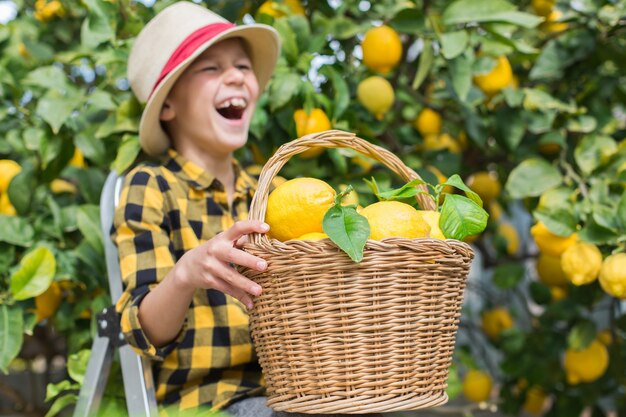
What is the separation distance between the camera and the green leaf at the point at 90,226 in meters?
1.53

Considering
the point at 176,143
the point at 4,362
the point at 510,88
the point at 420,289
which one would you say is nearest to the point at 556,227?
the point at 510,88

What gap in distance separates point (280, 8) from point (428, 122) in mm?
496

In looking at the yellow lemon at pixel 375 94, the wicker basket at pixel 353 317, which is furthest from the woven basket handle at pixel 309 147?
the yellow lemon at pixel 375 94

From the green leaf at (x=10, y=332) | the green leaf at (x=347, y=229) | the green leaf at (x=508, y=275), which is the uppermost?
the green leaf at (x=347, y=229)

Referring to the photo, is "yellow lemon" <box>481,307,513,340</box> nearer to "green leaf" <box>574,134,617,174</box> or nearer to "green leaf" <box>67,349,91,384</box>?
"green leaf" <box>574,134,617,174</box>

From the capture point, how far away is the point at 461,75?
163 centimetres

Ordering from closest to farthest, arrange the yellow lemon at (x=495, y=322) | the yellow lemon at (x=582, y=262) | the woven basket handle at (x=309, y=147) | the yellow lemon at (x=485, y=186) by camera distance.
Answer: the woven basket handle at (x=309, y=147) < the yellow lemon at (x=582, y=262) < the yellow lemon at (x=485, y=186) < the yellow lemon at (x=495, y=322)

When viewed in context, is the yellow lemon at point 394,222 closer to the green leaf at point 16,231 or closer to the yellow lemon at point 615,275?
the yellow lemon at point 615,275

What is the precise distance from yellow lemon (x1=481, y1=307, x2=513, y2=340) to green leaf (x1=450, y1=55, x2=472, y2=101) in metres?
1.00

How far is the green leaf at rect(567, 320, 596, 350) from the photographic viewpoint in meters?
1.87

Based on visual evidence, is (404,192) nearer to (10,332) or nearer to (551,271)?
(10,332)

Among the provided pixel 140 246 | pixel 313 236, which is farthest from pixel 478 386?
pixel 313 236

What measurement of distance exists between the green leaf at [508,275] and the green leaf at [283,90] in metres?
0.95

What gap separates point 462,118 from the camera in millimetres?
1932
